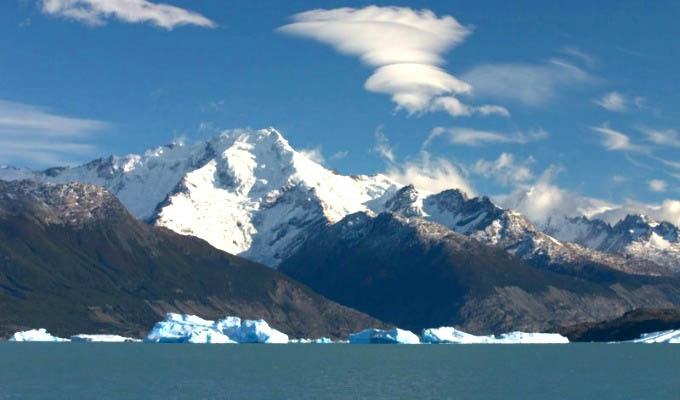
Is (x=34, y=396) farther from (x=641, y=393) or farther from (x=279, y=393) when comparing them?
(x=641, y=393)

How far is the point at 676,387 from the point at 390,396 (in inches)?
1962

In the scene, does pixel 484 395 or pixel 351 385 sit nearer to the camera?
pixel 484 395

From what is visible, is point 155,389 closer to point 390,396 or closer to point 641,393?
point 390,396

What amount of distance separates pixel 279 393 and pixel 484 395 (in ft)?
100

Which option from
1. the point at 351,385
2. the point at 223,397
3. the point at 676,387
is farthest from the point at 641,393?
the point at 223,397

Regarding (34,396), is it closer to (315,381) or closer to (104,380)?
(104,380)

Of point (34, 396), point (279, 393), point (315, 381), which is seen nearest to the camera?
point (34, 396)

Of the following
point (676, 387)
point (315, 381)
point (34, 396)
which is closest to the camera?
point (34, 396)

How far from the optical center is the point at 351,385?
7234 inches

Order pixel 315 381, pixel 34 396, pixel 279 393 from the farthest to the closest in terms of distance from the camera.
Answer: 1. pixel 315 381
2. pixel 279 393
3. pixel 34 396

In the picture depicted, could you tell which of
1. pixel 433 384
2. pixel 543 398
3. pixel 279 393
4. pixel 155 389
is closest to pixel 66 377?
pixel 155 389

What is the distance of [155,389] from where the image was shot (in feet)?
559

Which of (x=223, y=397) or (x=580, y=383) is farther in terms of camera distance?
(x=580, y=383)

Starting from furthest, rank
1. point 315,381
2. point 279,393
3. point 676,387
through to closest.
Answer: point 315,381
point 676,387
point 279,393
